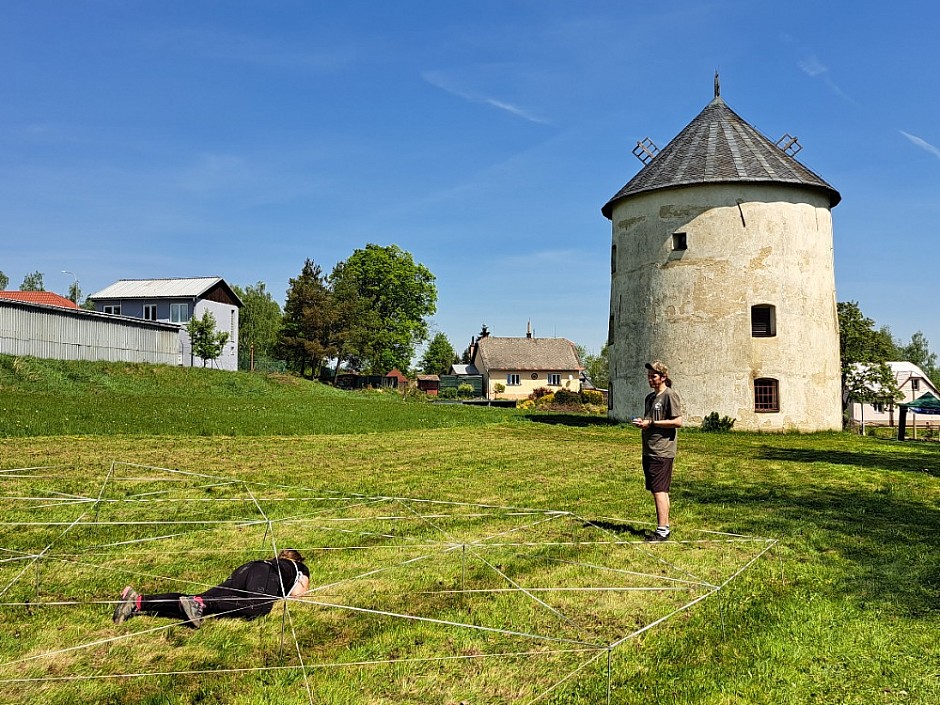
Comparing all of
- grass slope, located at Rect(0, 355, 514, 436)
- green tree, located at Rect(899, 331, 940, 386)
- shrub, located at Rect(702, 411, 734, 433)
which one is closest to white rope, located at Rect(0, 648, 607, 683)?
grass slope, located at Rect(0, 355, 514, 436)

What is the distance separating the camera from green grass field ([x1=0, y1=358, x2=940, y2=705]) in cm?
400

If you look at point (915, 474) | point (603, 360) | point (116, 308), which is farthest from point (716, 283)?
point (603, 360)

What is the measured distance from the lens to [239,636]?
181 inches

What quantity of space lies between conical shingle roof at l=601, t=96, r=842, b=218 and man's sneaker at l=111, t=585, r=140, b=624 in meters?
23.8

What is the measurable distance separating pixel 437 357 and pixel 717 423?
6668cm

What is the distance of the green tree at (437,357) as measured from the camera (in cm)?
8981

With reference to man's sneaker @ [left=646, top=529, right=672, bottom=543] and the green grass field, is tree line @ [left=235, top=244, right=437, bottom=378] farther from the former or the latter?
man's sneaker @ [left=646, top=529, right=672, bottom=543]

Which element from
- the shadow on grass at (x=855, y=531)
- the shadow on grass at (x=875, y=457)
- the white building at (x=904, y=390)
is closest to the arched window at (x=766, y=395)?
the shadow on grass at (x=875, y=457)

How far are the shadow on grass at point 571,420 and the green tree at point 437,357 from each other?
190 feet

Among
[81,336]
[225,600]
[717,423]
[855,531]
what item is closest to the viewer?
[225,600]

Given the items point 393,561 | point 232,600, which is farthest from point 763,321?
point 232,600

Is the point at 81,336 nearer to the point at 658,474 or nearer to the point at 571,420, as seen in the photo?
the point at 571,420

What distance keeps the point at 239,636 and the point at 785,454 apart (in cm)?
1628

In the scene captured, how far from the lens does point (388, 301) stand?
6706cm
